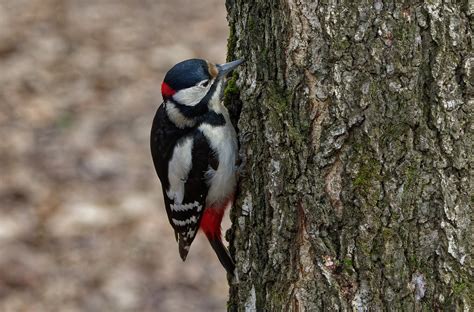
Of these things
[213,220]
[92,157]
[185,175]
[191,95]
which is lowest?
[213,220]

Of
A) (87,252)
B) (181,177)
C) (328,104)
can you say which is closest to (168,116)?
(181,177)

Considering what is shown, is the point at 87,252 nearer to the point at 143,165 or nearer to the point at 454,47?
the point at 143,165

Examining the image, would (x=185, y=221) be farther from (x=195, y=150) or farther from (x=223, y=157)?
(x=223, y=157)

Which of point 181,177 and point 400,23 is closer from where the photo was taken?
point 400,23

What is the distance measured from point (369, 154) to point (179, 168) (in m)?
1.54

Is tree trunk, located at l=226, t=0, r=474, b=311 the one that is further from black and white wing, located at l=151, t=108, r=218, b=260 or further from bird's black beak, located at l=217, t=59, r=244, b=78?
black and white wing, located at l=151, t=108, r=218, b=260

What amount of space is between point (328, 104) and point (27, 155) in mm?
4602

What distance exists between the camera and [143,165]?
22.4 ft

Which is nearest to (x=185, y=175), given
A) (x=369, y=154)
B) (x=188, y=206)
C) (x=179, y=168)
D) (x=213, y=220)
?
(x=179, y=168)

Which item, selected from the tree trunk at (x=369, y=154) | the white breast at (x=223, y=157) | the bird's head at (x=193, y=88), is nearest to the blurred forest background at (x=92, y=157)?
the white breast at (x=223, y=157)

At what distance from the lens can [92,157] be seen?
6805mm

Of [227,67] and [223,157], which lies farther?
[223,157]

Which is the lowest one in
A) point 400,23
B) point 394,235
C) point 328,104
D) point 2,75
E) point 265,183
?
point 394,235

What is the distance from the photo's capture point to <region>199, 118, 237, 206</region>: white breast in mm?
3642
